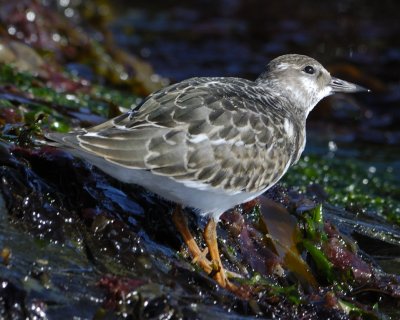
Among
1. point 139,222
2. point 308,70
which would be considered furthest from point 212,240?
point 308,70

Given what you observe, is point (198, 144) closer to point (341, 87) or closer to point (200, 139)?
point (200, 139)

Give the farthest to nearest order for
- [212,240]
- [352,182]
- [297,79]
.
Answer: [352,182] < [297,79] < [212,240]

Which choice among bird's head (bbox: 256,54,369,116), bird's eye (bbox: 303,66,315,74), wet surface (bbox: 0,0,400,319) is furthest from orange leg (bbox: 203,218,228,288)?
bird's eye (bbox: 303,66,315,74)

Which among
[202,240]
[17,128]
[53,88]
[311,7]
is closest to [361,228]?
[202,240]

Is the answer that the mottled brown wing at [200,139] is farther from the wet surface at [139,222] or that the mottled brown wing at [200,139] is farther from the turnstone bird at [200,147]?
the wet surface at [139,222]

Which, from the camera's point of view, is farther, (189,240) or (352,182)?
(352,182)

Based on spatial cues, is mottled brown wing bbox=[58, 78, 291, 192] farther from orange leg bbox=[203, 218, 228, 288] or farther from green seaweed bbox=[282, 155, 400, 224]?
green seaweed bbox=[282, 155, 400, 224]

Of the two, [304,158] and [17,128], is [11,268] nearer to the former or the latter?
[17,128]
